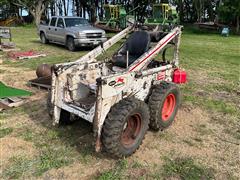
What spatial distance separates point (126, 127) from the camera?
431cm

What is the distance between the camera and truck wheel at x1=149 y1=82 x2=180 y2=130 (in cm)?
461

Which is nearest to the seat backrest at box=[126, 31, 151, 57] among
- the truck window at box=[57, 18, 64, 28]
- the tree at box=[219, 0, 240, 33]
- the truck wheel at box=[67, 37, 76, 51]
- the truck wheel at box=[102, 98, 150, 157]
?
the truck wheel at box=[102, 98, 150, 157]

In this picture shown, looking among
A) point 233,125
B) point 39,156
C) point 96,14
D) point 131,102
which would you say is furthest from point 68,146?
point 96,14

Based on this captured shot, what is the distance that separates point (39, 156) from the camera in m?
4.18

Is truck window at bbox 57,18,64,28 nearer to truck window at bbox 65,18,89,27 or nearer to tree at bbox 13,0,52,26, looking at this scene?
truck window at bbox 65,18,89,27

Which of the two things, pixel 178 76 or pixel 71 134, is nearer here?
pixel 71 134

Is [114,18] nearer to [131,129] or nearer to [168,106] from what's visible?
[168,106]

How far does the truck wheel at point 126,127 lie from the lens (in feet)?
12.6

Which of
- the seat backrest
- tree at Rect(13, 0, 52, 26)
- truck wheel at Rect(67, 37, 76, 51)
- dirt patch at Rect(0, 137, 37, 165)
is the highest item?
tree at Rect(13, 0, 52, 26)

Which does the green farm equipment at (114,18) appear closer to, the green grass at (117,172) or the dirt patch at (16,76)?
the dirt patch at (16,76)

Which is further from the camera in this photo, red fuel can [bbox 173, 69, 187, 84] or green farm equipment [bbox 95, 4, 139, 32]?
green farm equipment [bbox 95, 4, 139, 32]

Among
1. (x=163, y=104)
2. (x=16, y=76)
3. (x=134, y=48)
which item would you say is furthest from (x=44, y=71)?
(x=163, y=104)

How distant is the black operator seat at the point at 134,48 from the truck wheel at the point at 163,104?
0.85 metres

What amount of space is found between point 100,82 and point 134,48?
2.01 meters
